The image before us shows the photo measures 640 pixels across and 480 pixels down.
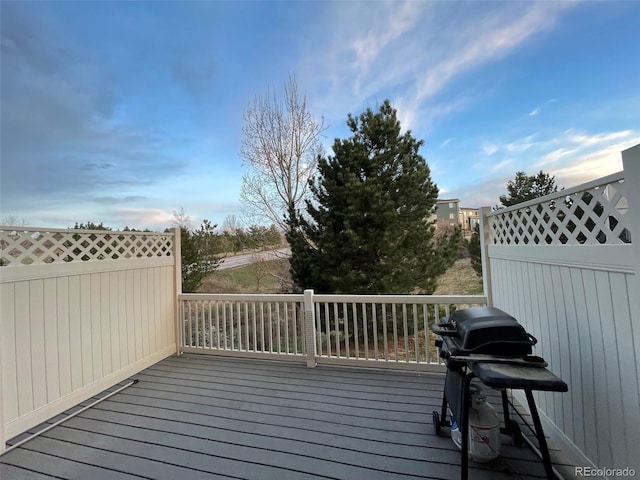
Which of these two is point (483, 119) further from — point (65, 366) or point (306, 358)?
point (65, 366)

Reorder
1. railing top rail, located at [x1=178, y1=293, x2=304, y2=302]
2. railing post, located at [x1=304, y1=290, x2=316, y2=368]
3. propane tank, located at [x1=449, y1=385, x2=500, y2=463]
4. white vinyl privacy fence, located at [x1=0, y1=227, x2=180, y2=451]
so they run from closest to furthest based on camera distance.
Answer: propane tank, located at [x1=449, y1=385, x2=500, y2=463], white vinyl privacy fence, located at [x1=0, y1=227, x2=180, y2=451], railing post, located at [x1=304, y1=290, x2=316, y2=368], railing top rail, located at [x1=178, y1=293, x2=304, y2=302]

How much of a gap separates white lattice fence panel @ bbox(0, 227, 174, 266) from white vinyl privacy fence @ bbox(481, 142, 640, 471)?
3827mm

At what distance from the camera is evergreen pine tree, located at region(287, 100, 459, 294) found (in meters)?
4.67

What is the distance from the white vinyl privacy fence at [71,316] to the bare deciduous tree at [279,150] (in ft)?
12.3

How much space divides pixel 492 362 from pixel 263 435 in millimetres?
1626

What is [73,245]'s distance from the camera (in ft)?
8.73

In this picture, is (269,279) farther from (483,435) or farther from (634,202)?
(634,202)

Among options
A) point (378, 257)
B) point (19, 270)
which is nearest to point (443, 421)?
point (378, 257)

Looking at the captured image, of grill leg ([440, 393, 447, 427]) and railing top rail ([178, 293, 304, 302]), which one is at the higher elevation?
railing top rail ([178, 293, 304, 302])

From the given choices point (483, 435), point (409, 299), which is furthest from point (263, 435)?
point (409, 299)

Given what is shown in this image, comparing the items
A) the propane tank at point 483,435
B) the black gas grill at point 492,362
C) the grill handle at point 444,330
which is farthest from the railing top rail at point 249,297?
the propane tank at point 483,435

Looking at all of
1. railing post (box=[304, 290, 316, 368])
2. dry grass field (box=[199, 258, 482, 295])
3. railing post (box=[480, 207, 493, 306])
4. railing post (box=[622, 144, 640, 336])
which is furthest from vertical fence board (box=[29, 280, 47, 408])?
dry grass field (box=[199, 258, 482, 295])

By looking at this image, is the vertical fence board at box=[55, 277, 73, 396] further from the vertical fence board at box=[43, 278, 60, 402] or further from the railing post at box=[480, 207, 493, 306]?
the railing post at box=[480, 207, 493, 306]

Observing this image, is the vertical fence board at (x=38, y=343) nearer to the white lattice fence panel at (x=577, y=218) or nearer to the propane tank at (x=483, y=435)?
the propane tank at (x=483, y=435)
